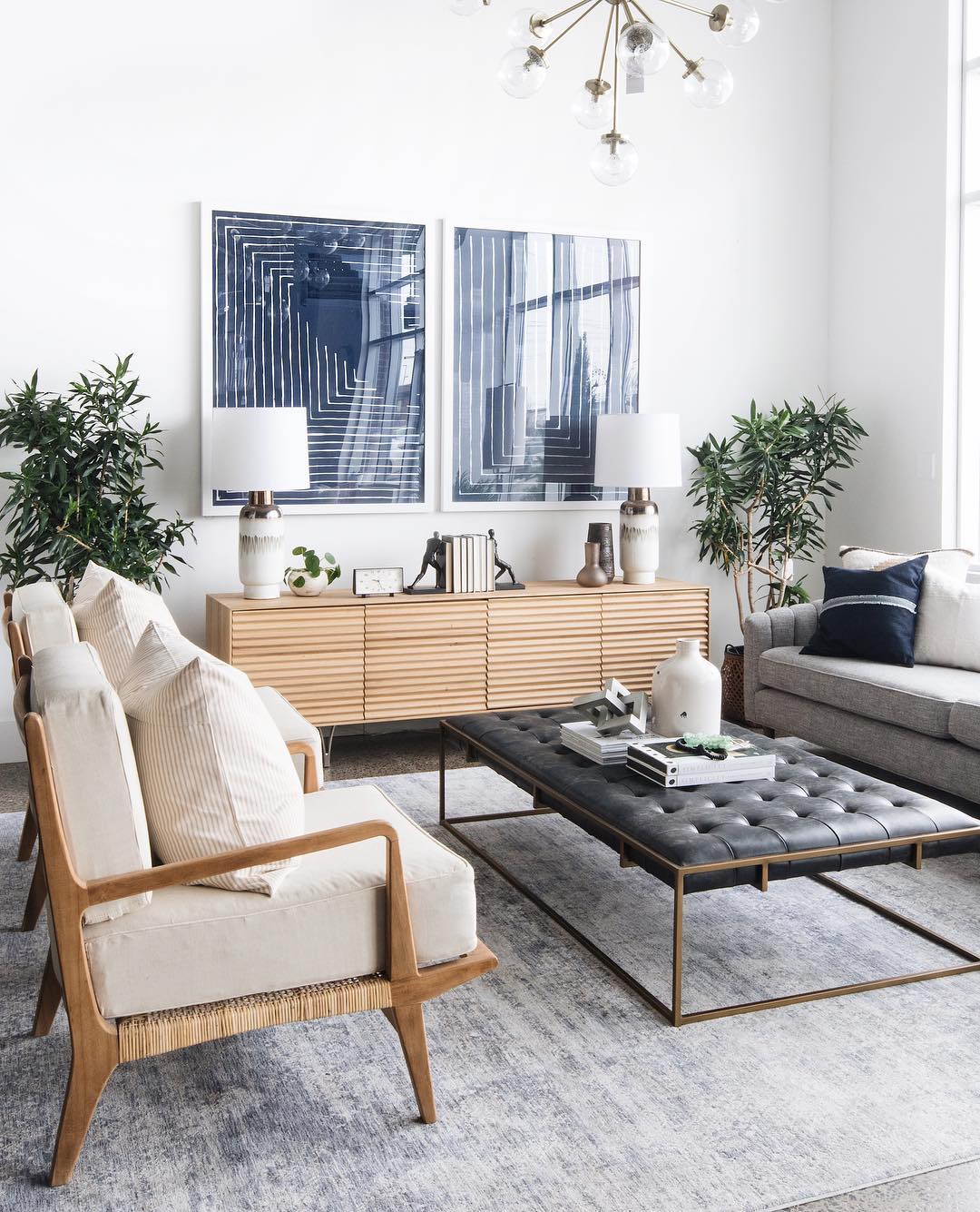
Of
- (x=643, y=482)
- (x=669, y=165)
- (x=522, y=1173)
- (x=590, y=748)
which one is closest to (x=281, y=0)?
(x=669, y=165)

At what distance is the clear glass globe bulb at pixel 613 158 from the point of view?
337 cm

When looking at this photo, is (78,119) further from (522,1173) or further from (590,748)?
(522,1173)

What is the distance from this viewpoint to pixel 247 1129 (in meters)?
2.13

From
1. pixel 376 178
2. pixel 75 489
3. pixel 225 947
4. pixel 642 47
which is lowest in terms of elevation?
pixel 225 947

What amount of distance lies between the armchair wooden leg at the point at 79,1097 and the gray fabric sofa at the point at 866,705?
2.75 metres

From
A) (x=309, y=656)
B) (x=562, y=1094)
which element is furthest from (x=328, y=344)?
(x=562, y=1094)

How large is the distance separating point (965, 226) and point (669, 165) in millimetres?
1366

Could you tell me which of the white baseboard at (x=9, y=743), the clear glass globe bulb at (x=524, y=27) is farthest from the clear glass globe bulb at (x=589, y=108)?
→ the white baseboard at (x=9, y=743)

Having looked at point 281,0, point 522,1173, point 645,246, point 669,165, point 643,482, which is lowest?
point 522,1173

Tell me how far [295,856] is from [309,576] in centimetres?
279

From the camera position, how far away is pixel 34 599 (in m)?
3.26

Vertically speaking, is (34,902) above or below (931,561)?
below

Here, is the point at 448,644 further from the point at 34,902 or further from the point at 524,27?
the point at 524,27

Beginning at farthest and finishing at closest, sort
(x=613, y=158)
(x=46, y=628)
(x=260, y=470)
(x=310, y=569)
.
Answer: (x=310, y=569), (x=260, y=470), (x=613, y=158), (x=46, y=628)
